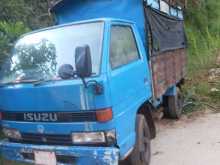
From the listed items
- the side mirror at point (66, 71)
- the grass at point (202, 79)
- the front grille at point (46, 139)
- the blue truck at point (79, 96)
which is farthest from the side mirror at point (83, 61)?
the grass at point (202, 79)

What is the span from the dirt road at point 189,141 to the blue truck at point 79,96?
0.67 metres

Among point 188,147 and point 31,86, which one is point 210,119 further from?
point 31,86

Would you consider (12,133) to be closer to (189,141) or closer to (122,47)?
(122,47)

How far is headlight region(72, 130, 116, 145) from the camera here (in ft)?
14.0

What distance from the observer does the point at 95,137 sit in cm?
430

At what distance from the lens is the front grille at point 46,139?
4441 mm

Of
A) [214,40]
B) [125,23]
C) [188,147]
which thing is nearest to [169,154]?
[188,147]

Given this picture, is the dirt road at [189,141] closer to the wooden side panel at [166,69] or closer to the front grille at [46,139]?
the wooden side panel at [166,69]

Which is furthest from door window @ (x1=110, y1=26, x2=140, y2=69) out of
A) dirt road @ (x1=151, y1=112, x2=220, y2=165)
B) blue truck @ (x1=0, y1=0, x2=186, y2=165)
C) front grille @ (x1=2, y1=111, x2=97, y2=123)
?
dirt road @ (x1=151, y1=112, x2=220, y2=165)

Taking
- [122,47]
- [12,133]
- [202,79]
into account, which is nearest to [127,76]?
[122,47]

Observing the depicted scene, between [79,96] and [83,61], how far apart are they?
422 millimetres

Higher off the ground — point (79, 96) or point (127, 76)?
point (127, 76)

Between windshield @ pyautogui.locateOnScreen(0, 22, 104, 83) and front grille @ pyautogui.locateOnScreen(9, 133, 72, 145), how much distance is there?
0.66 metres

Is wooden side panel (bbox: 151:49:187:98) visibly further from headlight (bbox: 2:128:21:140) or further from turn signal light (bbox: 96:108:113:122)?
headlight (bbox: 2:128:21:140)
